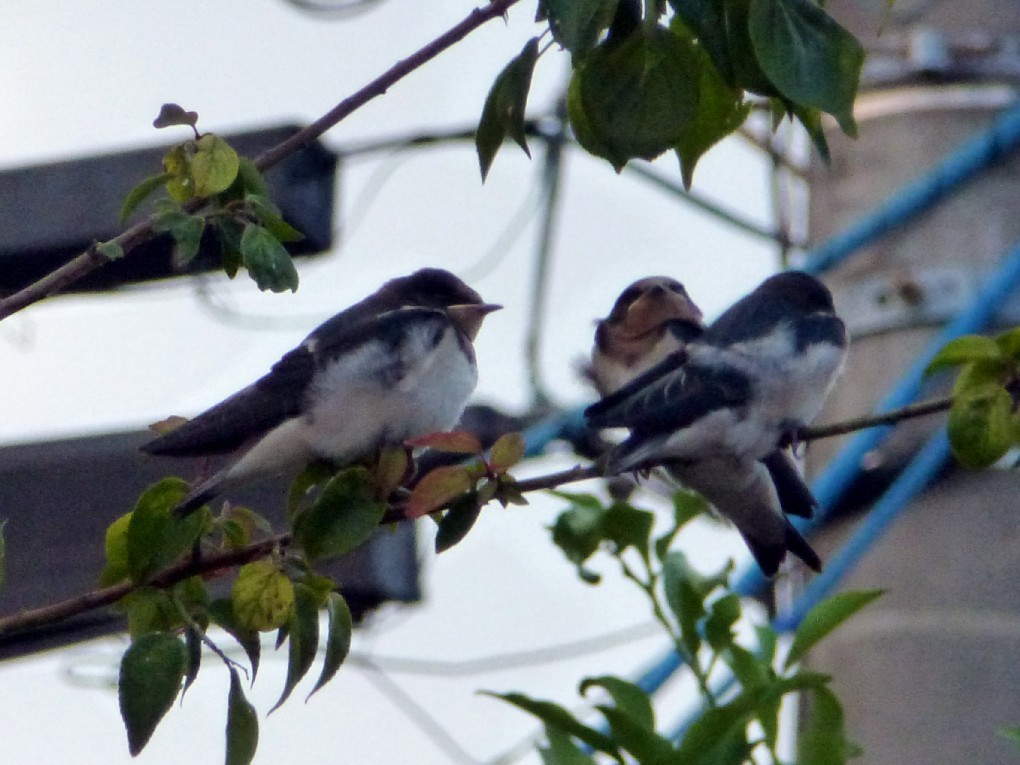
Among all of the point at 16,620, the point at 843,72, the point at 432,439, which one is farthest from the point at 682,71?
the point at 16,620

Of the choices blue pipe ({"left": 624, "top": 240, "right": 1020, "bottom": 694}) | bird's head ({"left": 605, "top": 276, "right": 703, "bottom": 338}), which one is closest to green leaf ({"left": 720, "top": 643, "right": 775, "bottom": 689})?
blue pipe ({"left": 624, "top": 240, "right": 1020, "bottom": 694})

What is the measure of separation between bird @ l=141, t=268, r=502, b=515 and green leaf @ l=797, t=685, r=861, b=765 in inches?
14.8

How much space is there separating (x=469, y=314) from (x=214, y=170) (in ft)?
1.70

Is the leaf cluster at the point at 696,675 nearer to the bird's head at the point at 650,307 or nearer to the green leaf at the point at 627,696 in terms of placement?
the green leaf at the point at 627,696

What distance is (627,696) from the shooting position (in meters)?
1.41

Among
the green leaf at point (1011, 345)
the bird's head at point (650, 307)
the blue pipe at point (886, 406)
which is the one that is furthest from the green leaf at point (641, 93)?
the bird's head at point (650, 307)

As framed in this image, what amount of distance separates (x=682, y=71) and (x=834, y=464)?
4.37 feet

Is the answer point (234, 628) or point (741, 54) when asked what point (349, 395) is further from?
point (741, 54)

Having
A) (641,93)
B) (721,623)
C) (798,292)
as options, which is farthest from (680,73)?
(798,292)

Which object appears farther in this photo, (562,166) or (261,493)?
(562,166)

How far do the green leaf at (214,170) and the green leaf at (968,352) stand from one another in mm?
454

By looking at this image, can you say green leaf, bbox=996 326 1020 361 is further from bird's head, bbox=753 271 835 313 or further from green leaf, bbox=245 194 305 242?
bird's head, bbox=753 271 835 313

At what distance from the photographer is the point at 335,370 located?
146cm

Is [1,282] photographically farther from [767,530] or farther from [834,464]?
[834,464]
